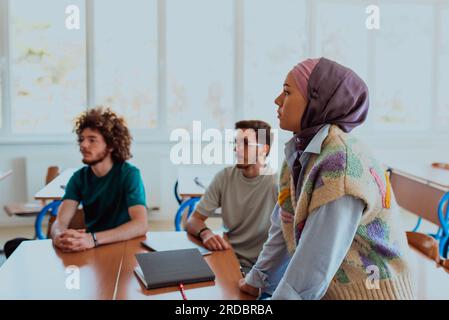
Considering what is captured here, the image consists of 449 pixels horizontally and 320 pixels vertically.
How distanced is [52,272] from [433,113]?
14.7 feet

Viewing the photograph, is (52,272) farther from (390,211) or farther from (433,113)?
(433,113)

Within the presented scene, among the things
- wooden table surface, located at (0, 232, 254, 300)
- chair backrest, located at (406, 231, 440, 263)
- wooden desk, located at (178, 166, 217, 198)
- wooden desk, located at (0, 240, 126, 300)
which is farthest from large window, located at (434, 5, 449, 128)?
wooden desk, located at (0, 240, 126, 300)

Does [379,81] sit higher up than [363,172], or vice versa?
[379,81]

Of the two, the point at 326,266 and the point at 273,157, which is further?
the point at 273,157

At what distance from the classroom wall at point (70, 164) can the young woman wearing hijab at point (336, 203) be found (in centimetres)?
361

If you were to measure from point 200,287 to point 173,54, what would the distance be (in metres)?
3.60

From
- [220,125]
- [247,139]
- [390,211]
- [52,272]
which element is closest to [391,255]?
[390,211]

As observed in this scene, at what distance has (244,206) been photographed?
204 centimetres

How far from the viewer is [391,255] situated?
1033 millimetres

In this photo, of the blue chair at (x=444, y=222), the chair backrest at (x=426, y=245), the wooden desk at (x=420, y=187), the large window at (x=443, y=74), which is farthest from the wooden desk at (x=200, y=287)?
the large window at (x=443, y=74)

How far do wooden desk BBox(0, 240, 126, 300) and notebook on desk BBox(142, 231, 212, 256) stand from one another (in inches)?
4.0

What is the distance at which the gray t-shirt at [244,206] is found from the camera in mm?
2031

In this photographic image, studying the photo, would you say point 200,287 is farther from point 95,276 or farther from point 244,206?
point 244,206

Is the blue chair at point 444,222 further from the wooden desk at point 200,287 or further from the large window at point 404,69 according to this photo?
the wooden desk at point 200,287
